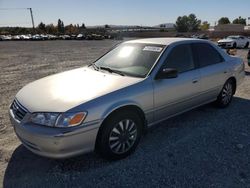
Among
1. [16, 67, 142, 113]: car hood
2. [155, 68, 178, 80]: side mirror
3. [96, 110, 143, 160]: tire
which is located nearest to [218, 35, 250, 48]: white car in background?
[155, 68, 178, 80]: side mirror

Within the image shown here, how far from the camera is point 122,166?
339 cm

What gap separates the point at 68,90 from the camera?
3479 mm

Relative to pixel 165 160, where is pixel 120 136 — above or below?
above

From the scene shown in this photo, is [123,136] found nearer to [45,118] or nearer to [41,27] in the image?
[45,118]

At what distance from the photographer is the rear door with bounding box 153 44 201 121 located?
387 cm

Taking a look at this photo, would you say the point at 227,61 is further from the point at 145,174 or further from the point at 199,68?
the point at 145,174

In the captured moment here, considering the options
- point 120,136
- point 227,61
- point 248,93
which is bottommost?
point 248,93

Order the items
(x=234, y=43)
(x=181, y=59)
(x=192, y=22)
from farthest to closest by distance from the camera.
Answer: (x=192, y=22), (x=234, y=43), (x=181, y=59)

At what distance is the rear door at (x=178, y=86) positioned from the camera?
12.7 ft

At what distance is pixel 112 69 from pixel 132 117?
99 centimetres

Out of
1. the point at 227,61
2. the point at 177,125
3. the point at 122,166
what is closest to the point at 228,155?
the point at 177,125

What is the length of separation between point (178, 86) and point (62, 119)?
1.98 m

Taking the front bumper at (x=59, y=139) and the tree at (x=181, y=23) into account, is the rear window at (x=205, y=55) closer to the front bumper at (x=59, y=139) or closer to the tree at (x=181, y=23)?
the front bumper at (x=59, y=139)

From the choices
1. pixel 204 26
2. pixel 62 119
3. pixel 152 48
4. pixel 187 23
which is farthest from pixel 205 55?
pixel 204 26
